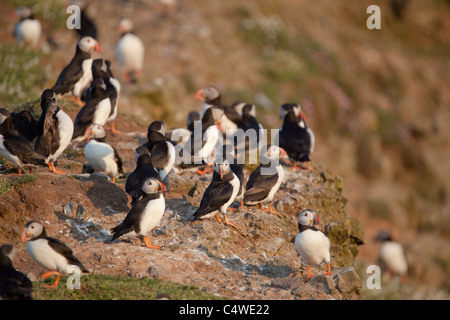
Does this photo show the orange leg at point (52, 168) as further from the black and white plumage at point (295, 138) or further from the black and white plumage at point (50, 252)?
the black and white plumage at point (295, 138)

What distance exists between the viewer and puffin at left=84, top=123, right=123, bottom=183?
10234mm

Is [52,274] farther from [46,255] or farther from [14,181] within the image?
[14,181]

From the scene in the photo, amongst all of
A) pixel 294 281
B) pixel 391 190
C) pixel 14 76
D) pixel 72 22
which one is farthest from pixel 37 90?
pixel 391 190

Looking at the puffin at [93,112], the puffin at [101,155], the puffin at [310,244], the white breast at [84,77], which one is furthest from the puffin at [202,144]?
the puffin at [310,244]

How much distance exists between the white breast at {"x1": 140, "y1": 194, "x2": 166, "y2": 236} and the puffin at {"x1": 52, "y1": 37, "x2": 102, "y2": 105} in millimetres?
5532

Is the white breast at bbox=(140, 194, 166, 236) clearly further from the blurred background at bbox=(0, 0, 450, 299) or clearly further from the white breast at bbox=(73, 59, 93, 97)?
the blurred background at bbox=(0, 0, 450, 299)

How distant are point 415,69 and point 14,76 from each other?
17.9 meters

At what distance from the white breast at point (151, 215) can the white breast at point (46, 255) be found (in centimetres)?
127

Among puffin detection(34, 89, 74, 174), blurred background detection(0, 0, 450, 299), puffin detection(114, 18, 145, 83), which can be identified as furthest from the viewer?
blurred background detection(0, 0, 450, 299)

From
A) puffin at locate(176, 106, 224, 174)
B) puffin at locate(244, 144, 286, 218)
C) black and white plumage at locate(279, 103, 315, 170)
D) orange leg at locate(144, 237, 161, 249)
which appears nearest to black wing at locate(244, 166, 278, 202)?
puffin at locate(244, 144, 286, 218)

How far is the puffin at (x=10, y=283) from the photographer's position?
20.6 feet

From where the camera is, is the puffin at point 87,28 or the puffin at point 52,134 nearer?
the puffin at point 52,134

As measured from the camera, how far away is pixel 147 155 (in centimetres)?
943

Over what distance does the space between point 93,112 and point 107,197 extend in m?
2.52
